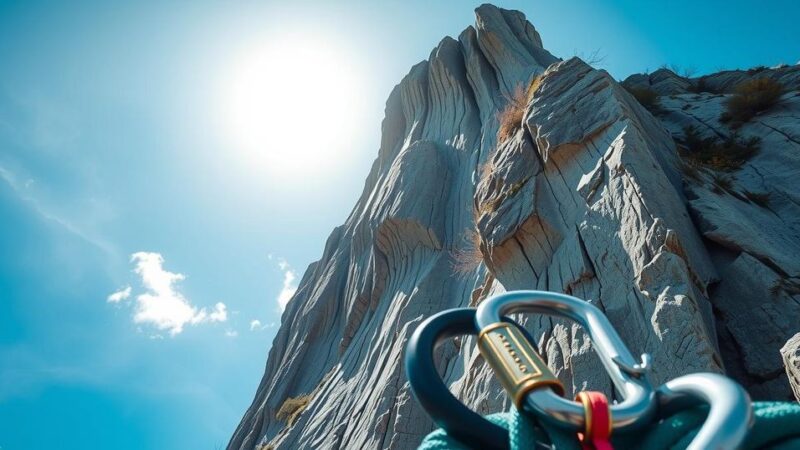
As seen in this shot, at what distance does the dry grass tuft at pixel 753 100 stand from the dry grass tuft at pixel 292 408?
36.0 ft

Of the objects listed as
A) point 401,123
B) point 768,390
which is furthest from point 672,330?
point 401,123

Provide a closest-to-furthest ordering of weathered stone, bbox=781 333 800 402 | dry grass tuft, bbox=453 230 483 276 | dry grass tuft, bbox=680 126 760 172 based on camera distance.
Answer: weathered stone, bbox=781 333 800 402 < dry grass tuft, bbox=680 126 760 172 < dry grass tuft, bbox=453 230 483 276

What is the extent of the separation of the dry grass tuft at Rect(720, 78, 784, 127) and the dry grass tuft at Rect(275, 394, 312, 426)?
10980 mm

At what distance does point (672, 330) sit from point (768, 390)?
88 cm

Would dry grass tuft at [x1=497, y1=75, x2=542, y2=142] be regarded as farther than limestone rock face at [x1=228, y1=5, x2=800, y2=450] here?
Yes

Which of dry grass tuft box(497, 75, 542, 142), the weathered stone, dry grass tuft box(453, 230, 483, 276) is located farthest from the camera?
dry grass tuft box(453, 230, 483, 276)

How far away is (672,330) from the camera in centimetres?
401

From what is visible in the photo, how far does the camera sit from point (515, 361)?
117 centimetres

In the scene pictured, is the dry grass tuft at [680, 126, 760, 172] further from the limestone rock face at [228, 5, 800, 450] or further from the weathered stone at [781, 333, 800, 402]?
the weathered stone at [781, 333, 800, 402]

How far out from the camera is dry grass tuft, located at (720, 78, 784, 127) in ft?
32.3

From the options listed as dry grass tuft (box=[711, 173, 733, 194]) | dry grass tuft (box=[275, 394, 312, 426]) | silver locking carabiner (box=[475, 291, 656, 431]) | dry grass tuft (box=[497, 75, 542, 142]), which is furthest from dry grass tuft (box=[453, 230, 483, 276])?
silver locking carabiner (box=[475, 291, 656, 431])

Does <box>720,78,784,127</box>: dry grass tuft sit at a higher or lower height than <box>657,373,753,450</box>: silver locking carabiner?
higher

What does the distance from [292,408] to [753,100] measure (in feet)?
39.5

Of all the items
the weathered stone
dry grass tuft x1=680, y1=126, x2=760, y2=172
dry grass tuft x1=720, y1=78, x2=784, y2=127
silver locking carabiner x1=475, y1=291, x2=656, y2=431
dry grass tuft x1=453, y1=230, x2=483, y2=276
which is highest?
dry grass tuft x1=453, y1=230, x2=483, y2=276
